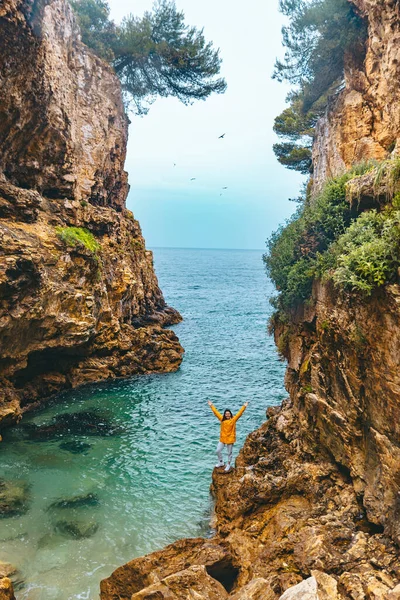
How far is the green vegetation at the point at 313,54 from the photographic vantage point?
16.5m

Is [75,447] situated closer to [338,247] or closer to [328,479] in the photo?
[328,479]

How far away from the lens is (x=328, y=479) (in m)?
10.9

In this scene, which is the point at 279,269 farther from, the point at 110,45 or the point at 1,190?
the point at 110,45

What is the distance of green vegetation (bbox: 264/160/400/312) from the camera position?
8.62 meters

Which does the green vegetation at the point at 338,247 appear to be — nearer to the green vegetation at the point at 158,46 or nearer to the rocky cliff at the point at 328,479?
the rocky cliff at the point at 328,479

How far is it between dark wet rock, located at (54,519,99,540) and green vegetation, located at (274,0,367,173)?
19.0m

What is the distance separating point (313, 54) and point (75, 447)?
2147 centimetres

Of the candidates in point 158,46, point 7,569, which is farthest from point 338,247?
point 158,46

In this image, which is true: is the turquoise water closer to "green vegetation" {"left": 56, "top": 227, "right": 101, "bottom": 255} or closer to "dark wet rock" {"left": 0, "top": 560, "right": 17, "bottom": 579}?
"dark wet rock" {"left": 0, "top": 560, "right": 17, "bottom": 579}

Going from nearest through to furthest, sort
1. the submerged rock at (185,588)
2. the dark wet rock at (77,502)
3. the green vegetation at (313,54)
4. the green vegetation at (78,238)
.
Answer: the submerged rock at (185,588) → the dark wet rock at (77,502) → the green vegetation at (313,54) → the green vegetation at (78,238)

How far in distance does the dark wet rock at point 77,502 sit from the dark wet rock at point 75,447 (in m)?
3.39

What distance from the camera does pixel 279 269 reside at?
1492 cm

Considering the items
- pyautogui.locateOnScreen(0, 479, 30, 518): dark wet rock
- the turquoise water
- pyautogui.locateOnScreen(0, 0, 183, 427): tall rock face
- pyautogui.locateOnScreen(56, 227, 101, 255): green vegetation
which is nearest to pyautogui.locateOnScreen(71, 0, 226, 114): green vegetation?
pyautogui.locateOnScreen(0, 0, 183, 427): tall rock face

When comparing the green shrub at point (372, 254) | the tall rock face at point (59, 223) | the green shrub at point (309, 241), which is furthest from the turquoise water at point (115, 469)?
the green shrub at point (372, 254)
